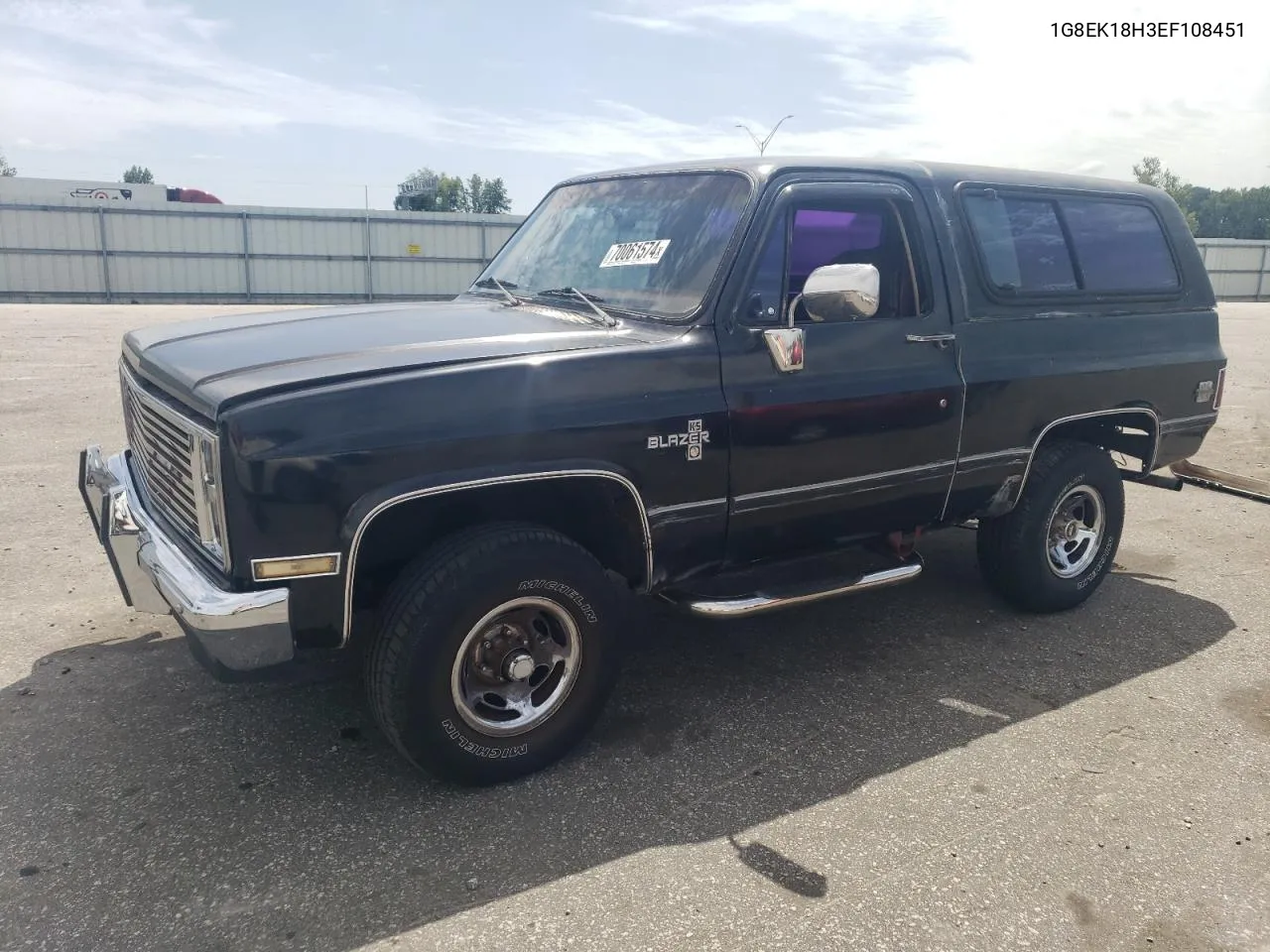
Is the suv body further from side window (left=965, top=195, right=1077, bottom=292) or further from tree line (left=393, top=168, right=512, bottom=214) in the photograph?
tree line (left=393, top=168, right=512, bottom=214)

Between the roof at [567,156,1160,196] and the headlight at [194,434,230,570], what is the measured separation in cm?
218

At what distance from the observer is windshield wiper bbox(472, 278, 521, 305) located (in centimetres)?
424

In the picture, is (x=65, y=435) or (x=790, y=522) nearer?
(x=790, y=522)

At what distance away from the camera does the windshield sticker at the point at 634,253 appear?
380cm

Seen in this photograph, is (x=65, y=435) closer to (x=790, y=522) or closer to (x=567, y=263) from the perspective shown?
(x=567, y=263)

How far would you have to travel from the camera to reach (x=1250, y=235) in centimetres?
7856

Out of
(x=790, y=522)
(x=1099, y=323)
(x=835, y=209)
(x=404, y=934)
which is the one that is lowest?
(x=404, y=934)

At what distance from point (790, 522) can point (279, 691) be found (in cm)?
212

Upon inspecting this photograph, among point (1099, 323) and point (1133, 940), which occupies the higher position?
point (1099, 323)

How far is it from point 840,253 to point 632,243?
859 millimetres

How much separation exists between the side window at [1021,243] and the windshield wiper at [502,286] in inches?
79.9

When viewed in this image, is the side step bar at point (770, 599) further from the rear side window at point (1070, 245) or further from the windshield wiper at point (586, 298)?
the rear side window at point (1070, 245)

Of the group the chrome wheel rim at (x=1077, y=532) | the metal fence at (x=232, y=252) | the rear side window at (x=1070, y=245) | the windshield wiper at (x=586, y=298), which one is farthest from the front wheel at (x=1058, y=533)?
the metal fence at (x=232, y=252)

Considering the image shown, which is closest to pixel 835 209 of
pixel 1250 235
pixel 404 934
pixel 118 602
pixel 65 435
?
pixel 404 934
